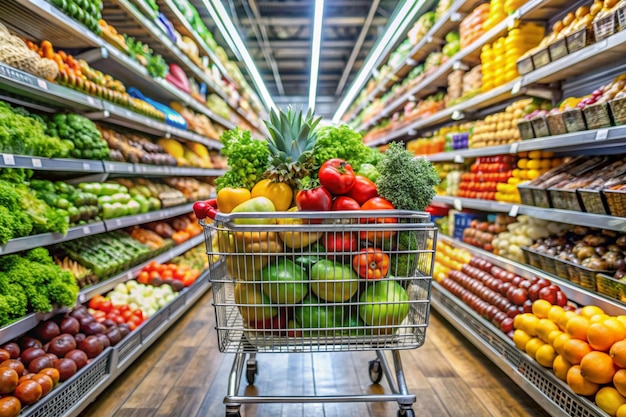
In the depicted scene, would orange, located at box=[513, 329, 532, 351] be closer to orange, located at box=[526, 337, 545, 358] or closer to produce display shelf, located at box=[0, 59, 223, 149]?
orange, located at box=[526, 337, 545, 358]

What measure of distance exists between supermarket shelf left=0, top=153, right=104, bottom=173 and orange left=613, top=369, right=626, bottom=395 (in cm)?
273

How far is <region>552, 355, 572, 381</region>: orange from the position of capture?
5.95ft

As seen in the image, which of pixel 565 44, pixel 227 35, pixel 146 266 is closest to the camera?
pixel 565 44


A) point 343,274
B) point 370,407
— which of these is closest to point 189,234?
point 370,407

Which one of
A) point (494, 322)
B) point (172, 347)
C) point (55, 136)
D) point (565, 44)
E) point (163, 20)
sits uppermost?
point (163, 20)

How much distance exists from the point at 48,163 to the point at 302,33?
8.59 m

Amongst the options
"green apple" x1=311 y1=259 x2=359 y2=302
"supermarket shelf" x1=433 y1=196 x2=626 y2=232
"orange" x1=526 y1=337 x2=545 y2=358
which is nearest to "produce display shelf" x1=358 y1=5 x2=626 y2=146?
"supermarket shelf" x1=433 y1=196 x2=626 y2=232

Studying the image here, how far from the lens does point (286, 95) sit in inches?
642

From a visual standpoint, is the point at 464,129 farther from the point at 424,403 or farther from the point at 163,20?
the point at 163,20

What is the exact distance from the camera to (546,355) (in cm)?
195

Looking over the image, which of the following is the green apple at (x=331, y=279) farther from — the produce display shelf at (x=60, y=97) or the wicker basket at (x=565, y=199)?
Answer: the produce display shelf at (x=60, y=97)

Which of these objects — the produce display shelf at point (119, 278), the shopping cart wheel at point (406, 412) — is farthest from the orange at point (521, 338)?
the produce display shelf at point (119, 278)

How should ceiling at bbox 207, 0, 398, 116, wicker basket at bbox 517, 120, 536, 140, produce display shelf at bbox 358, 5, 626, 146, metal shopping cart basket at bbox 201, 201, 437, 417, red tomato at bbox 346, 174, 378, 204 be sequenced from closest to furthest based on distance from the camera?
metal shopping cart basket at bbox 201, 201, 437, 417 < red tomato at bbox 346, 174, 378, 204 < produce display shelf at bbox 358, 5, 626, 146 < wicker basket at bbox 517, 120, 536, 140 < ceiling at bbox 207, 0, 398, 116

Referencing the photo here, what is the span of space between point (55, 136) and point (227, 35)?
3558 millimetres
